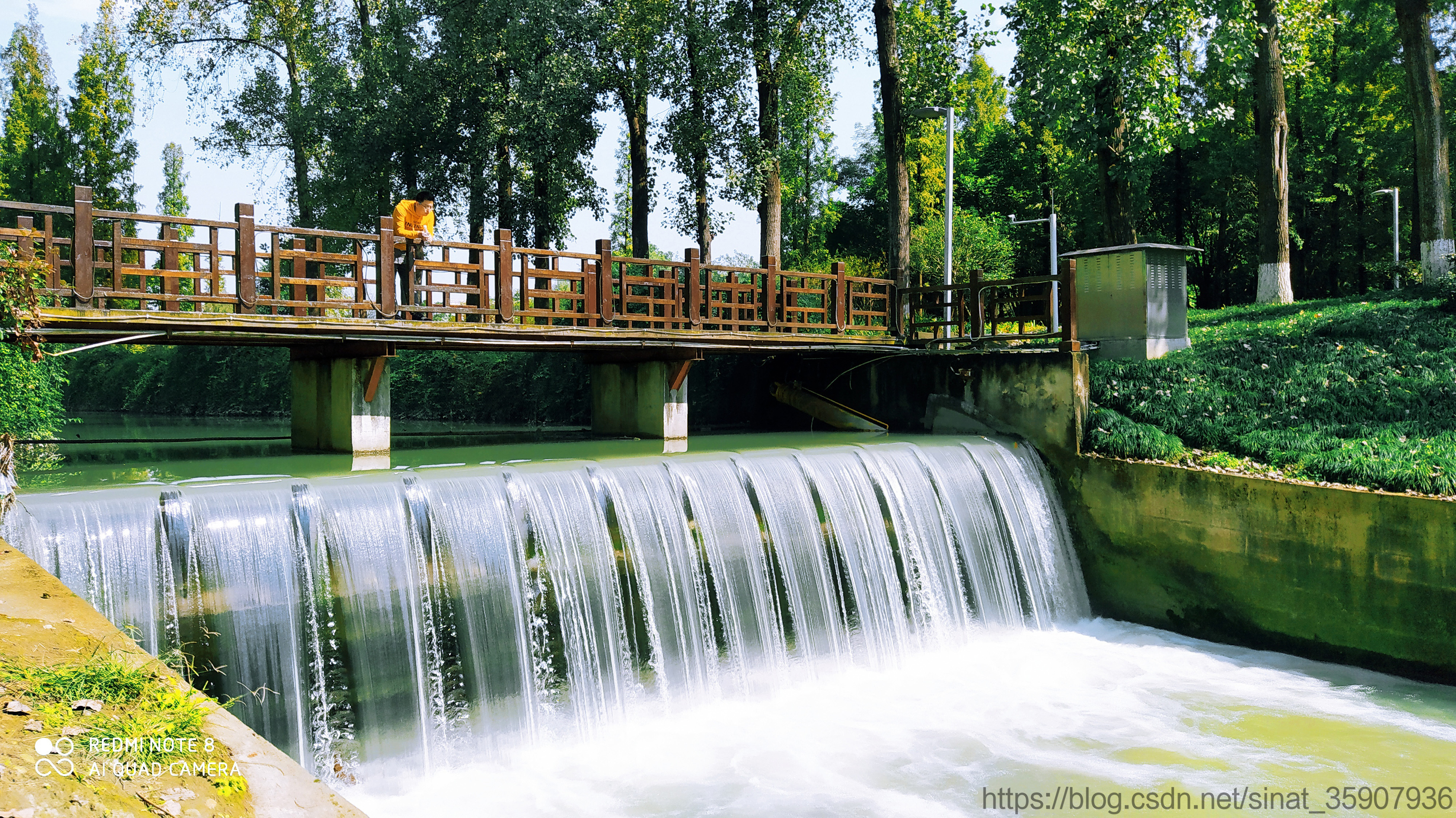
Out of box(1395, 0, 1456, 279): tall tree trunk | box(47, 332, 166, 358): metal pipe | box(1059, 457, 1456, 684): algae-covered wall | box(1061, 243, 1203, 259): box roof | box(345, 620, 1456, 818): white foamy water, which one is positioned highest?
box(1395, 0, 1456, 279): tall tree trunk

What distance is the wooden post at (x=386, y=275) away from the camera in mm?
12438

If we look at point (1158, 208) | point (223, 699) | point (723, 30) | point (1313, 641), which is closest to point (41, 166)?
point (723, 30)

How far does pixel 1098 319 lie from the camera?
15.6m

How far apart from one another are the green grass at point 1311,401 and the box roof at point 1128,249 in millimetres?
1561

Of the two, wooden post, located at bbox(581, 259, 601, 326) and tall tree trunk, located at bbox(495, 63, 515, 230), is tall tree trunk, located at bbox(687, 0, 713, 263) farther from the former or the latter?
wooden post, located at bbox(581, 259, 601, 326)

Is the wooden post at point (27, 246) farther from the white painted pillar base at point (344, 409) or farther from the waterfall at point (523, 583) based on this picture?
the white painted pillar base at point (344, 409)

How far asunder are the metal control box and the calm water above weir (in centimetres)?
466

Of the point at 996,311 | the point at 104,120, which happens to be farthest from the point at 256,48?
the point at 996,311

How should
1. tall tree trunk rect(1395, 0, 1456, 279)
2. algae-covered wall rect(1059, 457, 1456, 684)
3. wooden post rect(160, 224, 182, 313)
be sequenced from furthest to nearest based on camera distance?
tall tree trunk rect(1395, 0, 1456, 279), wooden post rect(160, 224, 182, 313), algae-covered wall rect(1059, 457, 1456, 684)

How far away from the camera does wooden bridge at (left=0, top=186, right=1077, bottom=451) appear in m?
10.5

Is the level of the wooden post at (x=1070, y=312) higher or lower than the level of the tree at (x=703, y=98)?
lower

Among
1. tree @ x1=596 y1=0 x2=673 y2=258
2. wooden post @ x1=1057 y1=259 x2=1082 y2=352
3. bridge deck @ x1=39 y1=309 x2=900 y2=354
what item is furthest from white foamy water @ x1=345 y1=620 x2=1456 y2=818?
tree @ x1=596 y1=0 x2=673 y2=258

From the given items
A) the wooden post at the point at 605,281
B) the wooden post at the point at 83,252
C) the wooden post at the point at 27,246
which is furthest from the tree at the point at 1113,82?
the wooden post at the point at 27,246

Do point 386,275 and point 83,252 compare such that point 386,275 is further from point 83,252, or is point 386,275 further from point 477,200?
point 477,200
